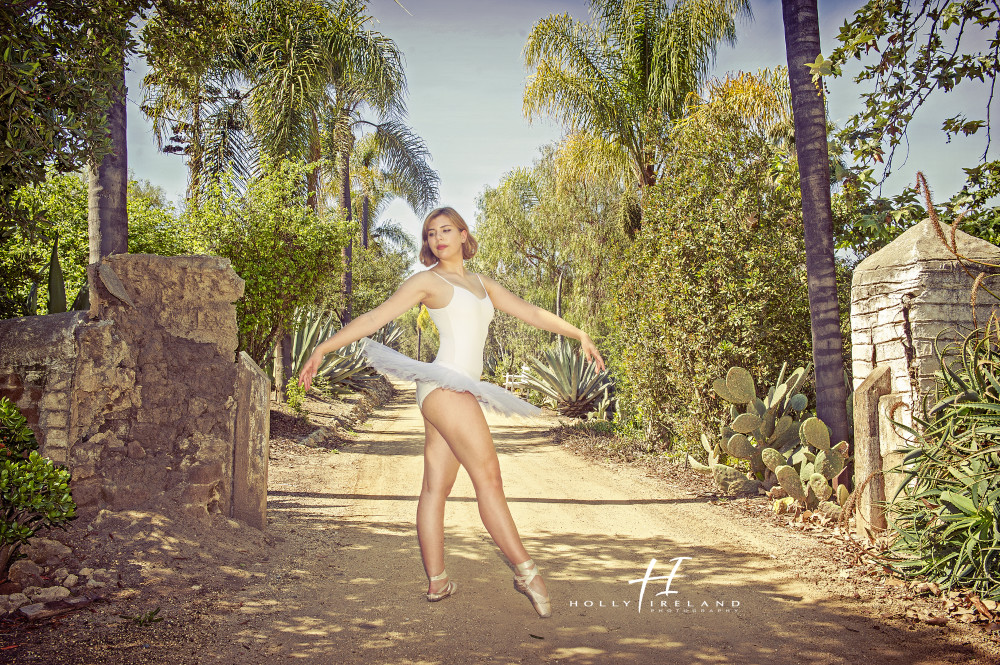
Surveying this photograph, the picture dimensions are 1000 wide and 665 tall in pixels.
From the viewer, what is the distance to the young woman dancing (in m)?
3.05

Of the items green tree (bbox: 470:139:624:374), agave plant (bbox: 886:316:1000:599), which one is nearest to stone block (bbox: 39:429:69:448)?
agave plant (bbox: 886:316:1000:599)

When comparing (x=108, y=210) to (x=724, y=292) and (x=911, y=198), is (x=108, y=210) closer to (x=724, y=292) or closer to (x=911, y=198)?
(x=724, y=292)

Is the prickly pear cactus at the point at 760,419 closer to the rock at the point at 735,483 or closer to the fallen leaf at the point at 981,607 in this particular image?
the rock at the point at 735,483

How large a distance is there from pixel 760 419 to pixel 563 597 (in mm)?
3373

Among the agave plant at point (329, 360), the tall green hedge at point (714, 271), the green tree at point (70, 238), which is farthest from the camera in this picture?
the agave plant at point (329, 360)

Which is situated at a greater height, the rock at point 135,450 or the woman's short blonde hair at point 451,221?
the woman's short blonde hair at point 451,221

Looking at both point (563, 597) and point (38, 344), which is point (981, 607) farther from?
point (38, 344)

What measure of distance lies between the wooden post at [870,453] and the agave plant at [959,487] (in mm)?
404

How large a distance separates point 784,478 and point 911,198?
11.6 feet

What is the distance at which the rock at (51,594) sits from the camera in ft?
10.7

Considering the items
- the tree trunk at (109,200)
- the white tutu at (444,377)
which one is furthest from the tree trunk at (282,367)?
the white tutu at (444,377)

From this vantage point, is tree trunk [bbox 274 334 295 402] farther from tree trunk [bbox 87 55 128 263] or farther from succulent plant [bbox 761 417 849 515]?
succulent plant [bbox 761 417 849 515]

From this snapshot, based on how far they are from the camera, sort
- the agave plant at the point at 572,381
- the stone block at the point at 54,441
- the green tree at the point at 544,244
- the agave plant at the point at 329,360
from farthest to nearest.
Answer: the green tree at the point at 544,244, the agave plant at the point at 572,381, the agave plant at the point at 329,360, the stone block at the point at 54,441

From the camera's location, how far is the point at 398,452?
30.3ft
